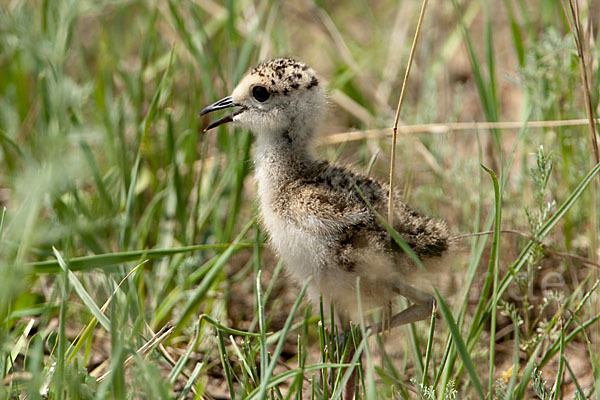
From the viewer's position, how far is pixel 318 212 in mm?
2205

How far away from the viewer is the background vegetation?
2.22 metres

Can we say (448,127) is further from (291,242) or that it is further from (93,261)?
(93,261)

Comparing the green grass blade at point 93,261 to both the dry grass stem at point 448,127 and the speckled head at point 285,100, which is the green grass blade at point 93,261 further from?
the dry grass stem at point 448,127

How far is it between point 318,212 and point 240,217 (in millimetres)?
1349

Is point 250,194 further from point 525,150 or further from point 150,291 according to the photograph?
point 525,150

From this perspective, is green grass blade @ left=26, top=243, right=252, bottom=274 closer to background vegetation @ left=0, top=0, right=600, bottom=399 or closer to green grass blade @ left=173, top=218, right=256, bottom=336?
background vegetation @ left=0, top=0, right=600, bottom=399

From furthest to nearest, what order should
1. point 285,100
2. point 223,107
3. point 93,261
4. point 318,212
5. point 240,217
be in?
point 240,217 < point 223,107 < point 285,100 < point 93,261 < point 318,212

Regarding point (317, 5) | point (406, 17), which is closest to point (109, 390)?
point (317, 5)

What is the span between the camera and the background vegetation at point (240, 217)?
2219 millimetres

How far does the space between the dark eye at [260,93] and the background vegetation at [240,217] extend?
350 mm

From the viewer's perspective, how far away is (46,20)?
139 inches

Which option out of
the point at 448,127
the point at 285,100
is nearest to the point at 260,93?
the point at 285,100

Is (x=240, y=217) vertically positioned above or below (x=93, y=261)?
below

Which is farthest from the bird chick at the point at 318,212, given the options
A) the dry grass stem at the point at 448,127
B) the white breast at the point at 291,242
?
the dry grass stem at the point at 448,127
